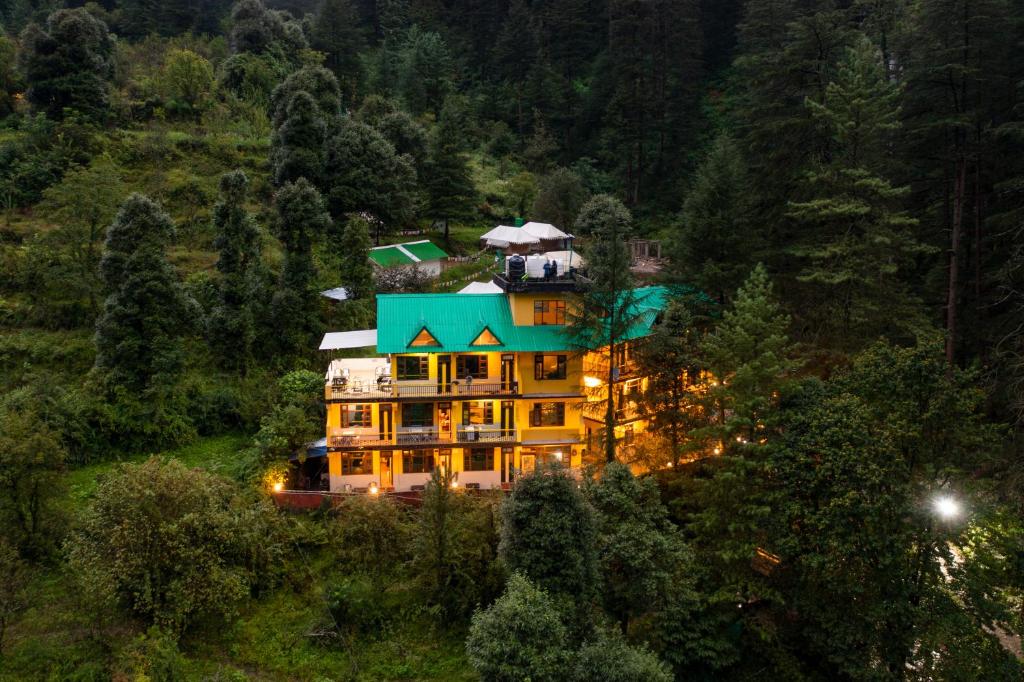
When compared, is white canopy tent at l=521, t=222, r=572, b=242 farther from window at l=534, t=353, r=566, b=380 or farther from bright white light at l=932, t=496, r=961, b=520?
bright white light at l=932, t=496, r=961, b=520

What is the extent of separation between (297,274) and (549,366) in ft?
42.9

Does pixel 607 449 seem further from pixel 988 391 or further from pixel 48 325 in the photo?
pixel 48 325

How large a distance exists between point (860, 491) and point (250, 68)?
53.5m

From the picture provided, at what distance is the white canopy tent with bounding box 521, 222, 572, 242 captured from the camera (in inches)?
2032

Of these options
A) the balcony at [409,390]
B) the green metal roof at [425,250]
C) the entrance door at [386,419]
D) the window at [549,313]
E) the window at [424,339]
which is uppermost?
the green metal roof at [425,250]

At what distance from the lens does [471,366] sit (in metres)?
29.6

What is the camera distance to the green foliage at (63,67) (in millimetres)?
45969

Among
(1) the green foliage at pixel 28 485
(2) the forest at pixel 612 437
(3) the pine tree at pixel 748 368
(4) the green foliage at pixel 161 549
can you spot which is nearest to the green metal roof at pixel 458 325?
(2) the forest at pixel 612 437

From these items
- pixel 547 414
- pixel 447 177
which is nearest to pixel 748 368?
pixel 547 414

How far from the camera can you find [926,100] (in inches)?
1200

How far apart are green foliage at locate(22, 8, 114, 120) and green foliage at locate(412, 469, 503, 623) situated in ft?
123

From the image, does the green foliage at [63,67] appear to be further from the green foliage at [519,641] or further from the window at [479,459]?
the green foliage at [519,641]

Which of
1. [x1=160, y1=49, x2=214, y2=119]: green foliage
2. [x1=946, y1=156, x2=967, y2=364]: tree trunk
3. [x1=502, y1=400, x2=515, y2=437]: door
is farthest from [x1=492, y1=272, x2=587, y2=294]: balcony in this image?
[x1=160, y1=49, x2=214, y2=119]: green foliage

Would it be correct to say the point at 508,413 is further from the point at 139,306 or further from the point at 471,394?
the point at 139,306
